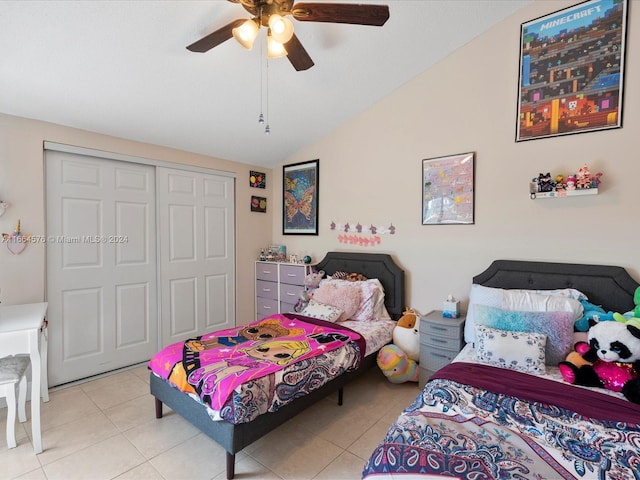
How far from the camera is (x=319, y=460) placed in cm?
193

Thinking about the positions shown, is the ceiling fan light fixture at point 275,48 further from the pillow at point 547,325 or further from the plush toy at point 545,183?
the pillow at point 547,325

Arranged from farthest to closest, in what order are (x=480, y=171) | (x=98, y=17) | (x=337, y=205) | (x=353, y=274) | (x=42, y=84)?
(x=337, y=205)
(x=353, y=274)
(x=480, y=171)
(x=42, y=84)
(x=98, y=17)

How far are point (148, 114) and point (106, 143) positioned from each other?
57cm

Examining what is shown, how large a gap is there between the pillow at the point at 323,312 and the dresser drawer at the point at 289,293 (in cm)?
68

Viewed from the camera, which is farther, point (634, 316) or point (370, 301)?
point (370, 301)

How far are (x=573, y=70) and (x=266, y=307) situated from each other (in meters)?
3.95

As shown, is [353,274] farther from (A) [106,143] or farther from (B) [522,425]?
(A) [106,143]

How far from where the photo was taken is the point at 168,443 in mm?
2086

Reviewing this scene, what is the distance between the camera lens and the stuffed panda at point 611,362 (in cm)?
173

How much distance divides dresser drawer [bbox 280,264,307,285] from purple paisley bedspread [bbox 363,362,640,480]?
2284 millimetres

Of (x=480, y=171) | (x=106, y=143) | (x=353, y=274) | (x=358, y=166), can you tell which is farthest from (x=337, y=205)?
(x=106, y=143)

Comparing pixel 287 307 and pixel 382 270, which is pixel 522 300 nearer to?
pixel 382 270

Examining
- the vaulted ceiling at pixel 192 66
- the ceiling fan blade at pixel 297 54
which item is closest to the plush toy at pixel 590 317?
the vaulted ceiling at pixel 192 66

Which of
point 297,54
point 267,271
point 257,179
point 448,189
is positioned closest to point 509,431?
point 448,189
